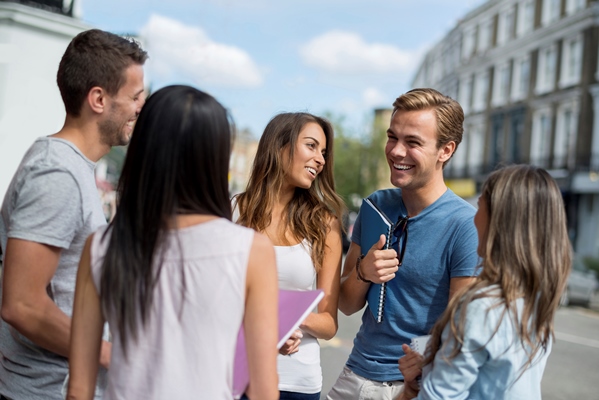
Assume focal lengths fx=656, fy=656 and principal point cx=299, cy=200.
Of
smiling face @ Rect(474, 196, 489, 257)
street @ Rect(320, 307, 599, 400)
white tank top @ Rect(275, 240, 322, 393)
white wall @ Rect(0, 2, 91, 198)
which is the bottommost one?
street @ Rect(320, 307, 599, 400)

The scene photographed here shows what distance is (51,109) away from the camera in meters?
7.06

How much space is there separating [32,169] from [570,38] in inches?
1236

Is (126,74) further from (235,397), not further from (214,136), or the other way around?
(235,397)

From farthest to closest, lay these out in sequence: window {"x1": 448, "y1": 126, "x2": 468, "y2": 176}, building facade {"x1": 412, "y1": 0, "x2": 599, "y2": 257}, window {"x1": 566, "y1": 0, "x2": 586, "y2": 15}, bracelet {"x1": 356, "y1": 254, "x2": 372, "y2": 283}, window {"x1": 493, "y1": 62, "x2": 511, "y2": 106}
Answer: window {"x1": 448, "y1": 126, "x2": 468, "y2": 176}
window {"x1": 493, "y1": 62, "x2": 511, "y2": 106}
window {"x1": 566, "y1": 0, "x2": 586, "y2": 15}
building facade {"x1": 412, "y1": 0, "x2": 599, "y2": 257}
bracelet {"x1": 356, "y1": 254, "x2": 372, "y2": 283}

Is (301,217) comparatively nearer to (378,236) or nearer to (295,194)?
(295,194)

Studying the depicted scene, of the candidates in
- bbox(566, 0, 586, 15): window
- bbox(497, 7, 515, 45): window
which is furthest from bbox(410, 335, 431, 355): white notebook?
bbox(497, 7, 515, 45): window

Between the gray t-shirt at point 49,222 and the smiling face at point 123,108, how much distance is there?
0.50 ft

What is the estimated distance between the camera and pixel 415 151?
2.60 m

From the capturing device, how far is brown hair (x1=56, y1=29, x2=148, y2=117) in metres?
2.08

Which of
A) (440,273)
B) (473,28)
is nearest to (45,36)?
(440,273)

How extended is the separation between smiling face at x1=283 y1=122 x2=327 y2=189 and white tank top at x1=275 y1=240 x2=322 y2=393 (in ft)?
1.09

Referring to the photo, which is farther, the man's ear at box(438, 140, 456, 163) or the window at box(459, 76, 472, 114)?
the window at box(459, 76, 472, 114)

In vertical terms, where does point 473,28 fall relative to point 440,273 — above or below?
above

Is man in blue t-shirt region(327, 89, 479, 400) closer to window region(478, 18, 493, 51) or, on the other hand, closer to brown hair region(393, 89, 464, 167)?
brown hair region(393, 89, 464, 167)
